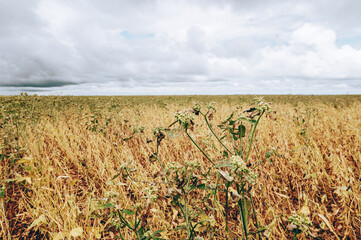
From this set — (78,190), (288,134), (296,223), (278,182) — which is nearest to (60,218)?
(78,190)

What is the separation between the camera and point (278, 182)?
2326 millimetres

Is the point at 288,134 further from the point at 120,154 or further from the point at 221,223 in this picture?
the point at 120,154

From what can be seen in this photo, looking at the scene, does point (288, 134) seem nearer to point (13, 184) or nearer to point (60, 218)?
point (60, 218)

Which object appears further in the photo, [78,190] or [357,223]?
[78,190]

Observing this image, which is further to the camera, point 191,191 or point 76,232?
point 191,191

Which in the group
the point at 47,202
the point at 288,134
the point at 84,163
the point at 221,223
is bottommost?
the point at 221,223

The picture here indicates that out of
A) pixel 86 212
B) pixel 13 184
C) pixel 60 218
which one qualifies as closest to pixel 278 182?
pixel 86 212

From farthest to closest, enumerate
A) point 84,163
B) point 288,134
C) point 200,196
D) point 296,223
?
point 288,134
point 84,163
point 200,196
point 296,223

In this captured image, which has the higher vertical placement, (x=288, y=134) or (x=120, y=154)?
(x=288, y=134)

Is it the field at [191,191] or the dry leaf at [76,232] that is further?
the dry leaf at [76,232]

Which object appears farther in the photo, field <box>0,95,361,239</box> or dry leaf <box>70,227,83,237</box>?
dry leaf <box>70,227,83,237</box>

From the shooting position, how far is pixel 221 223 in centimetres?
185

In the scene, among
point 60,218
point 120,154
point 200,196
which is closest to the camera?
point 60,218

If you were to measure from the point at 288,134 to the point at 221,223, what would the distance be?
2518 mm
